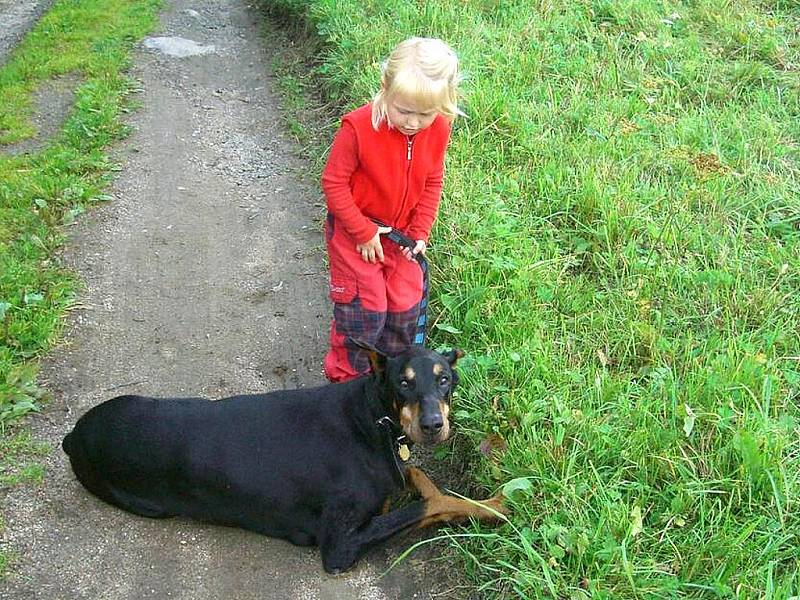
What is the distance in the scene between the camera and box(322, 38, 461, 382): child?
10.8ft

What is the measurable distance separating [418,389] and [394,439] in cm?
28

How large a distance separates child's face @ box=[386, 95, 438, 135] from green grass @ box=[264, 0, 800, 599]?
44.7 inches

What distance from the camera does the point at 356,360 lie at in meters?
3.87

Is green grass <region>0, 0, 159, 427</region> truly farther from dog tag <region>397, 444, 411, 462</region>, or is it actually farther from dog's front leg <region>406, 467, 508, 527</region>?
dog's front leg <region>406, 467, 508, 527</region>

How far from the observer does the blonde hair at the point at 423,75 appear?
126 inches

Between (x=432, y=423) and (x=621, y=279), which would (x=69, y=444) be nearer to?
(x=432, y=423)

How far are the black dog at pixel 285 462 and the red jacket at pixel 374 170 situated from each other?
0.75 meters

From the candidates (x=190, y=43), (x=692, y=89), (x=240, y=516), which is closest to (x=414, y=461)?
(x=240, y=516)

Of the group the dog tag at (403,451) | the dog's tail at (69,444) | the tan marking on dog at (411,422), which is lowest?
the dog's tail at (69,444)

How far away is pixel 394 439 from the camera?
10.7ft

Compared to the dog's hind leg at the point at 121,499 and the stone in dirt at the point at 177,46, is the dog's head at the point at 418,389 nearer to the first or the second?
the dog's hind leg at the point at 121,499

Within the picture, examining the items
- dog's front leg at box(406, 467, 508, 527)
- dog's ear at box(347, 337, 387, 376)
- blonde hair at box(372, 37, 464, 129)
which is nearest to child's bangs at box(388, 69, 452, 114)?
blonde hair at box(372, 37, 464, 129)

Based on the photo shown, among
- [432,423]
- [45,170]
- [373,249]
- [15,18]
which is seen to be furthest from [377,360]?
[15,18]

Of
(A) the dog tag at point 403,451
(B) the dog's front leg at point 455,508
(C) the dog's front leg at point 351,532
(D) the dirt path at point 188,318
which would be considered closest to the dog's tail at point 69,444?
(D) the dirt path at point 188,318
